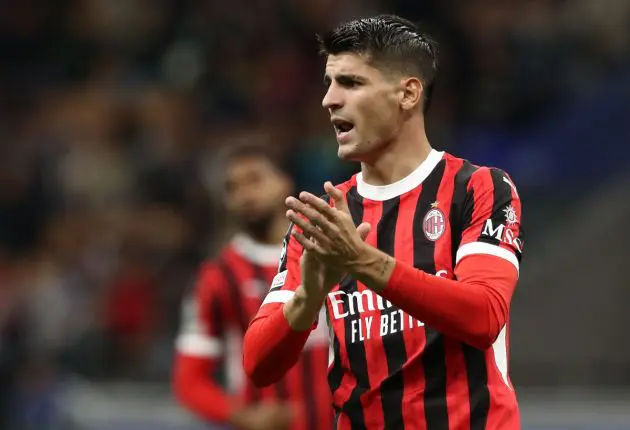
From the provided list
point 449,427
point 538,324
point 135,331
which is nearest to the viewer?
point 449,427

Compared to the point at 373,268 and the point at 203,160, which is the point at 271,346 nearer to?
the point at 373,268

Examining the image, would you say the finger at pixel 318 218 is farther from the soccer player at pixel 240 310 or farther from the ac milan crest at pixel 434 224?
the soccer player at pixel 240 310

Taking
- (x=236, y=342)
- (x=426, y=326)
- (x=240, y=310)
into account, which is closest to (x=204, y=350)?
(x=236, y=342)

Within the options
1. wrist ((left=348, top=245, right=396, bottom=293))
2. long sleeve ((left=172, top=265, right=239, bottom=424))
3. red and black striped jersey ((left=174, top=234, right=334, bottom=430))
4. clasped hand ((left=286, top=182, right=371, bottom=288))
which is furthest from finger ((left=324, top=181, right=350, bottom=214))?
long sleeve ((left=172, top=265, right=239, bottom=424))

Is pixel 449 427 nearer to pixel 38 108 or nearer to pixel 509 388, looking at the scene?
pixel 509 388

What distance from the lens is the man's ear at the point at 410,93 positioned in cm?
359

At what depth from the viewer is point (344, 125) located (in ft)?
11.6

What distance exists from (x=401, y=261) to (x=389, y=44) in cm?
62

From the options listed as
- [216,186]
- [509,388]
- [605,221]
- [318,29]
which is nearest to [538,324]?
[605,221]

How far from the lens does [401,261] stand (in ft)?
11.3

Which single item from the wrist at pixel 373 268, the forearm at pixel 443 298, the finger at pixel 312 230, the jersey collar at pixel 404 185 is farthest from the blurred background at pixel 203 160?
the finger at pixel 312 230

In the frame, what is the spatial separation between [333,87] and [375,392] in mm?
859

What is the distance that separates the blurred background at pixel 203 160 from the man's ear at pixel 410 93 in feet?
16.0

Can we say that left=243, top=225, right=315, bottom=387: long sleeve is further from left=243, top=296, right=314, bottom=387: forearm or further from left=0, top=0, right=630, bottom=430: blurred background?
left=0, top=0, right=630, bottom=430: blurred background
